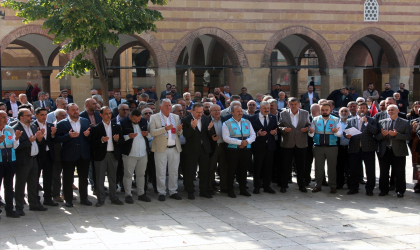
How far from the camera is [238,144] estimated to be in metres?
8.66

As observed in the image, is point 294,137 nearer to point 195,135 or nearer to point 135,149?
point 195,135

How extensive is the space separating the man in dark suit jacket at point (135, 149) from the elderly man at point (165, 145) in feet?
0.59

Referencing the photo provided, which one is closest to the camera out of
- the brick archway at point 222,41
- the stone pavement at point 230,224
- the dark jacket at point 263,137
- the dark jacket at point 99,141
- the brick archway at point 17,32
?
the stone pavement at point 230,224

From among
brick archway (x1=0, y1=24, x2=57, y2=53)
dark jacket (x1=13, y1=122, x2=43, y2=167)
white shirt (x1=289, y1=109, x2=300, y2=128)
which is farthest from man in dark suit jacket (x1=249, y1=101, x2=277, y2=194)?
brick archway (x1=0, y1=24, x2=57, y2=53)

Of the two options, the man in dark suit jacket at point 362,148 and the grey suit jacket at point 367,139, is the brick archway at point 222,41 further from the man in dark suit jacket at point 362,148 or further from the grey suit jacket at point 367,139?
the grey suit jacket at point 367,139

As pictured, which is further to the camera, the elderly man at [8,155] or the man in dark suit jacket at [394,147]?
the man in dark suit jacket at [394,147]

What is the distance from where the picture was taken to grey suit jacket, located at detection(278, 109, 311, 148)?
9164 mm

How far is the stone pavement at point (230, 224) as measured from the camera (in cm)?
634

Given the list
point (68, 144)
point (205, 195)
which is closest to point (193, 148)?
point (205, 195)

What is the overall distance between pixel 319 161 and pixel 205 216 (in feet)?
9.18

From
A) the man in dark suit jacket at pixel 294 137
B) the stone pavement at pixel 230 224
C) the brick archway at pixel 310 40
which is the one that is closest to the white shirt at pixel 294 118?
the man in dark suit jacket at pixel 294 137


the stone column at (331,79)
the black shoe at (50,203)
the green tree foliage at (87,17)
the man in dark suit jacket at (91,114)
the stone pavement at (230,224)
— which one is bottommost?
the stone pavement at (230,224)

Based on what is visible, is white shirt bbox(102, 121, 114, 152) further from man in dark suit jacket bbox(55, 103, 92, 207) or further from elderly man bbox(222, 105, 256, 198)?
elderly man bbox(222, 105, 256, 198)

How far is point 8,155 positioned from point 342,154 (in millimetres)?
6021
